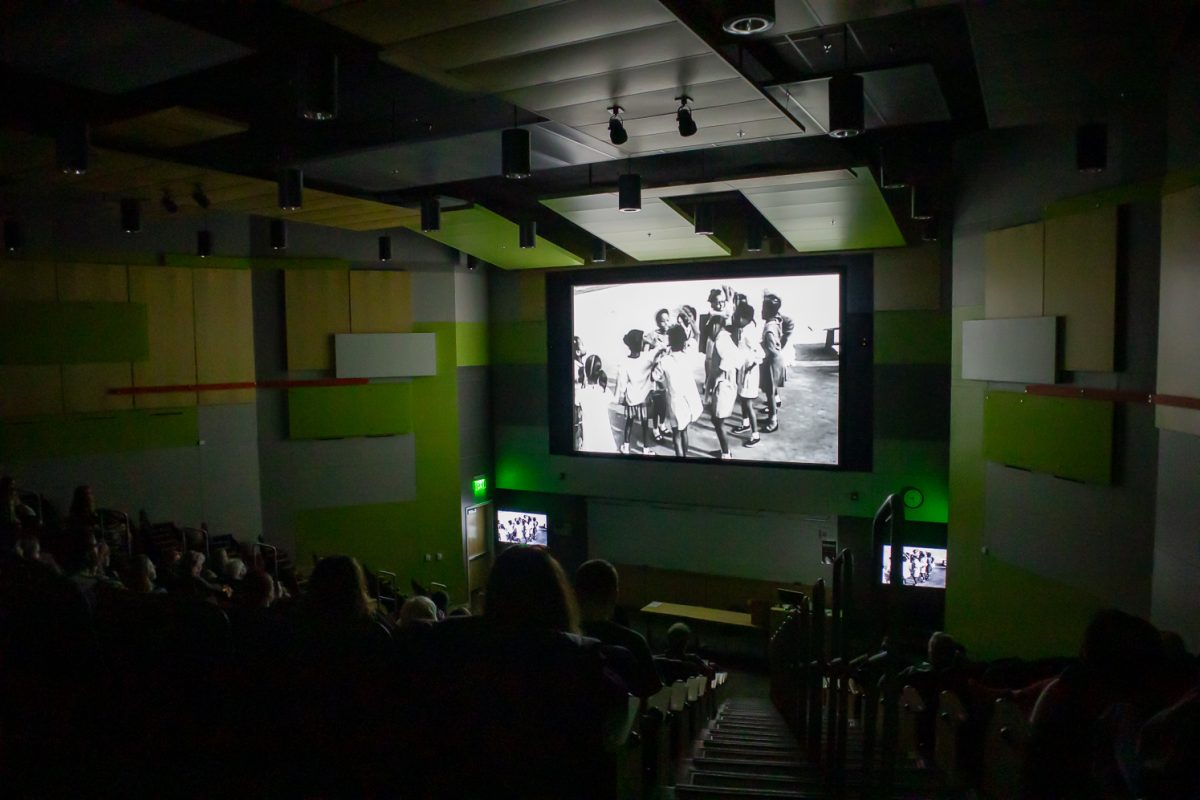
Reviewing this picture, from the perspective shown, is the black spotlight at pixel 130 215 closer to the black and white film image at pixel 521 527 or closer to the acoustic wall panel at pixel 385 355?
the acoustic wall panel at pixel 385 355

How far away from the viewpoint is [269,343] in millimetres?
9875

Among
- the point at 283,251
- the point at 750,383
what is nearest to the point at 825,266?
the point at 750,383

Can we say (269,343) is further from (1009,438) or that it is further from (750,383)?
(1009,438)

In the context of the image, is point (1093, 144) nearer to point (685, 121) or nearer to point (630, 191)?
point (685, 121)

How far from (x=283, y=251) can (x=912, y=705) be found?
9.14 m

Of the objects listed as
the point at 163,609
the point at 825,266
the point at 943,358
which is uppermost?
the point at 825,266

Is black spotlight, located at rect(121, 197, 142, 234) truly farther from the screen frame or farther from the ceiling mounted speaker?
the ceiling mounted speaker

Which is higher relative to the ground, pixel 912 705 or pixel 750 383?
pixel 750 383

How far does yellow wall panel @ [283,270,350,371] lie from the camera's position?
32.6ft

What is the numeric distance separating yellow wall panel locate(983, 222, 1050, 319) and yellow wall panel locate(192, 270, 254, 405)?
8459 mm

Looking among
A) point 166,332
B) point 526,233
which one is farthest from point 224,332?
point 526,233

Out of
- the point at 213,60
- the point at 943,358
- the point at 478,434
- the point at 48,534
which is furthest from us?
the point at 478,434

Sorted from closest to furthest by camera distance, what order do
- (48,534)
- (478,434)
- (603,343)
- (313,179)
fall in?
(48,534) < (313,179) < (603,343) < (478,434)

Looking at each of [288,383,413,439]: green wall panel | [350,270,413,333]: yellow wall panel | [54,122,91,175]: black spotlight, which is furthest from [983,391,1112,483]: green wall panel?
[54,122,91,175]: black spotlight
